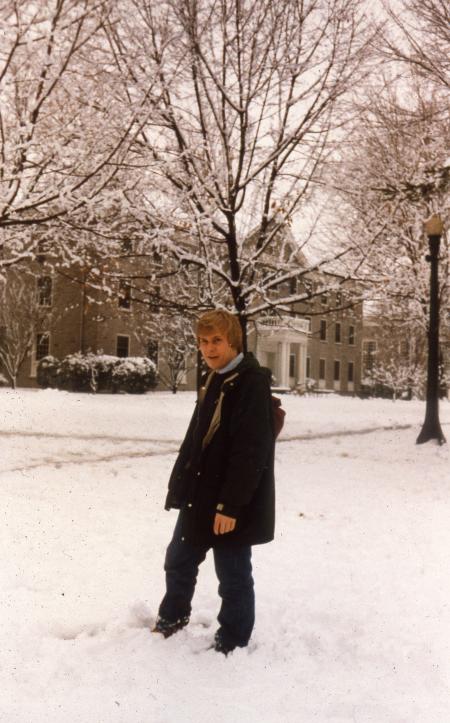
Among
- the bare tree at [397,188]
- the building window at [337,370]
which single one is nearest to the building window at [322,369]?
the building window at [337,370]

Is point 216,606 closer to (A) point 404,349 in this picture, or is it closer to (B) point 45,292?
(B) point 45,292

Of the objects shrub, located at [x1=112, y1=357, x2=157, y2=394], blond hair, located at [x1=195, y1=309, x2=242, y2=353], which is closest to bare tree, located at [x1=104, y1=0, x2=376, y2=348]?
blond hair, located at [x1=195, y1=309, x2=242, y2=353]

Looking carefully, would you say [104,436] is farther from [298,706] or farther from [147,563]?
[298,706]

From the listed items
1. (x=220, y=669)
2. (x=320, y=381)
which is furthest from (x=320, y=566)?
(x=320, y=381)

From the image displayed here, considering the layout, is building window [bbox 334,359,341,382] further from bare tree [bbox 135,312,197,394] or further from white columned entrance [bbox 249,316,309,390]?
bare tree [bbox 135,312,197,394]

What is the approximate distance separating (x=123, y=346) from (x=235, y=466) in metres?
32.7

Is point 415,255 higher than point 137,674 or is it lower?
higher

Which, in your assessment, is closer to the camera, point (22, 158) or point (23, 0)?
point (23, 0)

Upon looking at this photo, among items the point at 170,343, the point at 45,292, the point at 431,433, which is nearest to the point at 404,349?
the point at 170,343

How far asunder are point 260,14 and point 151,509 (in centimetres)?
718

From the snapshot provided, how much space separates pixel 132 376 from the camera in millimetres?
28359

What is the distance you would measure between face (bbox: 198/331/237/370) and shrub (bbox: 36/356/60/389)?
85.5 feet

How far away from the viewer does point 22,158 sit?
26.8 feet

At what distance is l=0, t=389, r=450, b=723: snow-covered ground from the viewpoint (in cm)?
309
